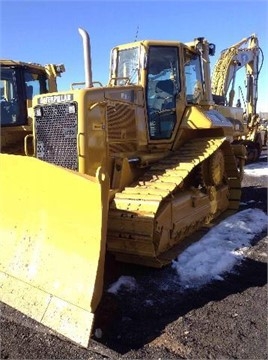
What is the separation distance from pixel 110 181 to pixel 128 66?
1.95 metres

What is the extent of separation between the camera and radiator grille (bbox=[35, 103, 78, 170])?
15.8 ft

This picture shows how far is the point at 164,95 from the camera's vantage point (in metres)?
5.88

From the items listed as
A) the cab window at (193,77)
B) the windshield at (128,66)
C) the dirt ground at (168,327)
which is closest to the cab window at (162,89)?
the windshield at (128,66)

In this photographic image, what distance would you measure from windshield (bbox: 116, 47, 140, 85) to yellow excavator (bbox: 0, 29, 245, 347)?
2cm

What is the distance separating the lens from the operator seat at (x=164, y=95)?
584 centimetres

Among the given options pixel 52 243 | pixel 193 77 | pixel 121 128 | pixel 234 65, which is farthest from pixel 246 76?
pixel 52 243

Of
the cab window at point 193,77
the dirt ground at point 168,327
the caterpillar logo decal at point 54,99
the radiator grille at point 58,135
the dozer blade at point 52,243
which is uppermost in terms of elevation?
the cab window at point 193,77

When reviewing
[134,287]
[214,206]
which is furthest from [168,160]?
[134,287]

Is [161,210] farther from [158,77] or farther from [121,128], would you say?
[158,77]

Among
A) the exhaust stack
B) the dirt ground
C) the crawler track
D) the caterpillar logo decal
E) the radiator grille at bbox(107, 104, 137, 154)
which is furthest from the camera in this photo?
the radiator grille at bbox(107, 104, 137, 154)

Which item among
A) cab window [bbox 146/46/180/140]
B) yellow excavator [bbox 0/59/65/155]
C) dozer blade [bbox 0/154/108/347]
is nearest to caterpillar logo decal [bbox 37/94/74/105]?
dozer blade [bbox 0/154/108/347]

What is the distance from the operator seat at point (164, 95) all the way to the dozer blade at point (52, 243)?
8.06 ft

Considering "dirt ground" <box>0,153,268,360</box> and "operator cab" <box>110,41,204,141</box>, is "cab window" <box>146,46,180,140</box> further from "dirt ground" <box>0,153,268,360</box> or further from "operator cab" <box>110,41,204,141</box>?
"dirt ground" <box>0,153,268,360</box>

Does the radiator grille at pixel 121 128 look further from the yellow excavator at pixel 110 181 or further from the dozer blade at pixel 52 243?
the dozer blade at pixel 52 243
